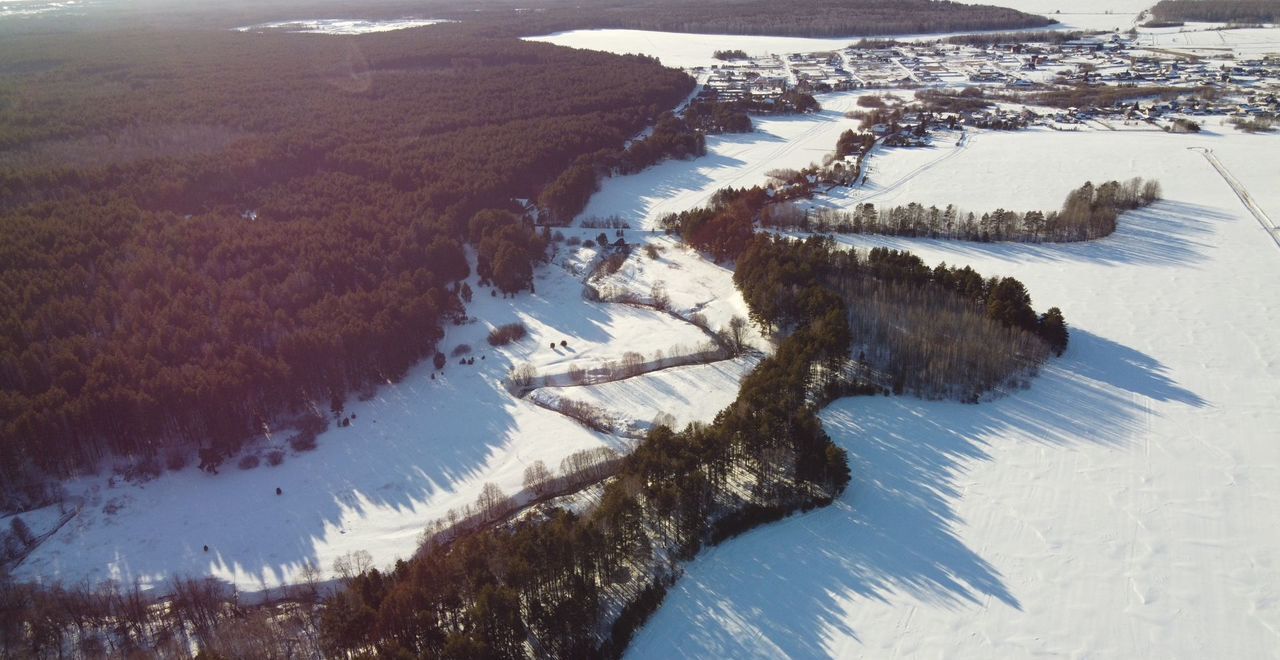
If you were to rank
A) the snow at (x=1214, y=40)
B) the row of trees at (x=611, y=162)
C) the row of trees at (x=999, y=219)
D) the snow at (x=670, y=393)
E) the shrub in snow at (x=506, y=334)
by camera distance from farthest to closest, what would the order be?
the snow at (x=1214, y=40) → the row of trees at (x=611, y=162) → the row of trees at (x=999, y=219) → the shrub in snow at (x=506, y=334) → the snow at (x=670, y=393)

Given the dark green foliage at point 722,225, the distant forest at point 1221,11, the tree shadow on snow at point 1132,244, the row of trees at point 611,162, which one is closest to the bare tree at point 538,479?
the dark green foliage at point 722,225

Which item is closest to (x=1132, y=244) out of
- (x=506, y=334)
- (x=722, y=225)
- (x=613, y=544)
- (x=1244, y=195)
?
(x=1244, y=195)

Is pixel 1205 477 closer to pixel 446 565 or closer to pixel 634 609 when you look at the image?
pixel 634 609

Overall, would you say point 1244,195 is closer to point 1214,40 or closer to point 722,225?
point 722,225

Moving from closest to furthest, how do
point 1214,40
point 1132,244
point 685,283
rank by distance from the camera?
point 685,283 → point 1132,244 → point 1214,40

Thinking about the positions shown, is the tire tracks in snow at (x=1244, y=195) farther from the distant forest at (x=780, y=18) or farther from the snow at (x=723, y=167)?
the distant forest at (x=780, y=18)

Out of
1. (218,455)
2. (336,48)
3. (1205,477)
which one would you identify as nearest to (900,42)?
(336,48)
